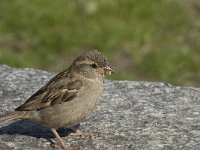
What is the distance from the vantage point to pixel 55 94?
259 inches

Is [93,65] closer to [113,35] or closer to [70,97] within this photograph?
[70,97]

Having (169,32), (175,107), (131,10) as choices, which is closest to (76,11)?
(131,10)

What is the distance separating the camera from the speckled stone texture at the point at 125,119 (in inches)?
256

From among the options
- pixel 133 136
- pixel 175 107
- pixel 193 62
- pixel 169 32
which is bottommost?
pixel 133 136

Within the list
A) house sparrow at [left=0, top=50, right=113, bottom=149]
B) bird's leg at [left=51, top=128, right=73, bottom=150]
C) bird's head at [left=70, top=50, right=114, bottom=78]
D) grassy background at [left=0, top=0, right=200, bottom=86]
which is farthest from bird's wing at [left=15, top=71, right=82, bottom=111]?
grassy background at [left=0, top=0, right=200, bottom=86]

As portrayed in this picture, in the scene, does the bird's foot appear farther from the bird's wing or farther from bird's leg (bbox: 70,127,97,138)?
the bird's wing

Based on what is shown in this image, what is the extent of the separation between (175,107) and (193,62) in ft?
13.2

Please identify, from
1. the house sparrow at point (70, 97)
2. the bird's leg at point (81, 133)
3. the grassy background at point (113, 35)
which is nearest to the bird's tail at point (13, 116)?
the house sparrow at point (70, 97)

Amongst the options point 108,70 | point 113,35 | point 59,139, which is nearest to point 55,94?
point 59,139

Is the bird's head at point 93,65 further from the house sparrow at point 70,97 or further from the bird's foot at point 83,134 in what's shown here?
the bird's foot at point 83,134

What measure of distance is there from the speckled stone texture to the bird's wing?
32cm

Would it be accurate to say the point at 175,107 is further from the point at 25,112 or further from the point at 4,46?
the point at 4,46

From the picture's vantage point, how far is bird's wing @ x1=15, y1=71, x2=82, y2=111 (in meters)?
6.54

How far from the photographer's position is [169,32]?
12.2 metres
